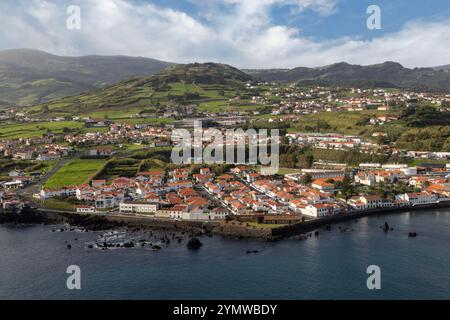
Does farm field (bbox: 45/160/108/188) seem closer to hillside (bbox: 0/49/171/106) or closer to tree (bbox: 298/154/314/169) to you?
tree (bbox: 298/154/314/169)

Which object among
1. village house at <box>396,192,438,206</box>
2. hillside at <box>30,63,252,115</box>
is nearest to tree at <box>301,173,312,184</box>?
village house at <box>396,192,438,206</box>

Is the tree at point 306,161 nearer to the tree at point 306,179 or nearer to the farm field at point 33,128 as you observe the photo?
the tree at point 306,179

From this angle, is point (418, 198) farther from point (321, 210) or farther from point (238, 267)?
point (238, 267)

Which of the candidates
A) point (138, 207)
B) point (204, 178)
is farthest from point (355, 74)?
point (138, 207)

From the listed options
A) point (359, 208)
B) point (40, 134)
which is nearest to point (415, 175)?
point (359, 208)
